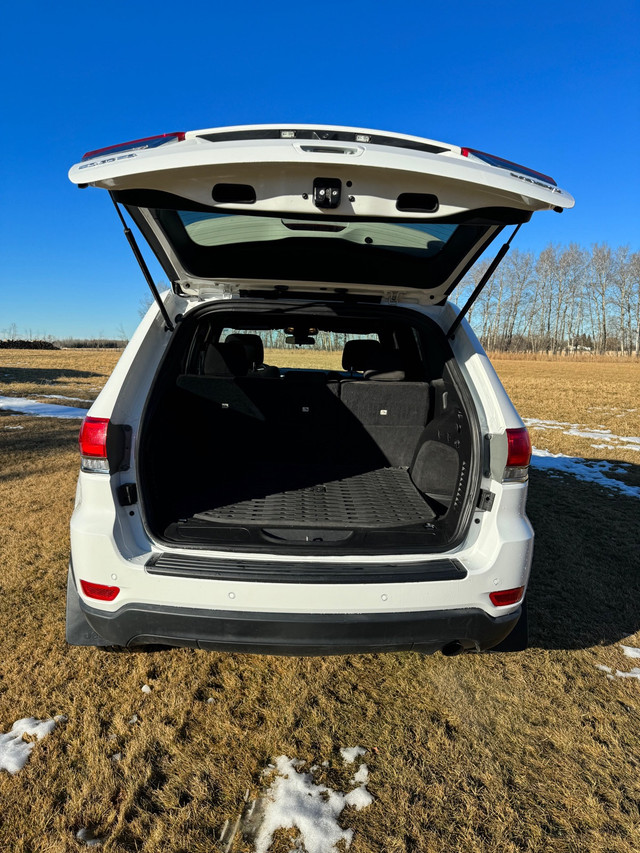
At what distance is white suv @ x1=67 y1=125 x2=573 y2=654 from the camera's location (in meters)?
1.61

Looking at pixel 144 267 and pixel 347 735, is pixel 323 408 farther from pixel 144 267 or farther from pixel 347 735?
pixel 347 735

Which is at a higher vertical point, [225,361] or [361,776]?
[225,361]

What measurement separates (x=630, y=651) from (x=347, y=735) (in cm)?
156

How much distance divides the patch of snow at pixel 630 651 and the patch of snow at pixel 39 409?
319 inches

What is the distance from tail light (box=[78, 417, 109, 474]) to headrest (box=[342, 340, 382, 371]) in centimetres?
207

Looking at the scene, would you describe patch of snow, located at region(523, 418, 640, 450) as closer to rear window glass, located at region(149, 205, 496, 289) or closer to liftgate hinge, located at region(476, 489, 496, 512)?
rear window glass, located at region(149, 205, 496, 289)

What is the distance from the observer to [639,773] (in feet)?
5.70

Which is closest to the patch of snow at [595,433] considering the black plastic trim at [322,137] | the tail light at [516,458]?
the tail light at [516,458]

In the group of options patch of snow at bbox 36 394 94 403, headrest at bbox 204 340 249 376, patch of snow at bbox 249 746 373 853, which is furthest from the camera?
patch of snow at bbox 36 394 94 403

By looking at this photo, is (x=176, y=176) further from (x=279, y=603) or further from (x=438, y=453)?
(x=438, y=453)

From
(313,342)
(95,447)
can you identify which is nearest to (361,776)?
(95,447)

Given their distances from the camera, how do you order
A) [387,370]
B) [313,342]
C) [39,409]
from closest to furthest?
[387,370], [313,342], [39,409]

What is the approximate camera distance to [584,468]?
19.8 feet

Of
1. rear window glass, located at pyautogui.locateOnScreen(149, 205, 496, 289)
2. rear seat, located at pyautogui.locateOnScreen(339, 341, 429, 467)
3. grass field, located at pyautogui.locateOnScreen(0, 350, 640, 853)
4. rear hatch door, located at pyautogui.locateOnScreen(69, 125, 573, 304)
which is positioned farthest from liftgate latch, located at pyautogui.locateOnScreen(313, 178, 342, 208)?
grass field, located at pyautogui.locateOnScreen(0, 350, 640, 853)
